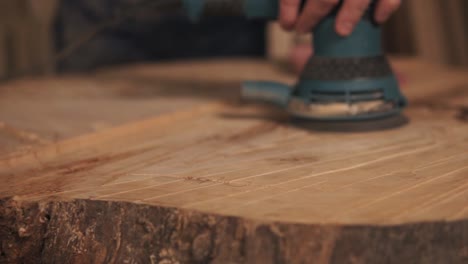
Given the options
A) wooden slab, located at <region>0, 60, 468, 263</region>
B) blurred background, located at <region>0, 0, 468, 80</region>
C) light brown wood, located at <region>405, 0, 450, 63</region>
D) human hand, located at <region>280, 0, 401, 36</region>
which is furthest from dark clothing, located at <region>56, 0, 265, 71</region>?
human hand, located at <region>280, 0, 401, 36</region>

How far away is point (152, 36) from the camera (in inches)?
98.8

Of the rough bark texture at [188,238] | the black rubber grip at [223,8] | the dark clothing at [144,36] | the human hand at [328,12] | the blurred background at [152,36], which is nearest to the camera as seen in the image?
the rough bark texture at [188,238]

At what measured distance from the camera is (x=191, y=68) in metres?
2.18

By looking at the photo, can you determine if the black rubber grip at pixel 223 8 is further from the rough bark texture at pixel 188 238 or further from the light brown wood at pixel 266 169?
the rough bark texture at pixel 188 238

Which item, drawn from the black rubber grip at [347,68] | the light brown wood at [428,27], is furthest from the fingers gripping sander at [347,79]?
the light brown wood at [428,27]

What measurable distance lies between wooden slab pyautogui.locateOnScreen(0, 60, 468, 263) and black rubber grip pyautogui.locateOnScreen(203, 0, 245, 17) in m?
0.22

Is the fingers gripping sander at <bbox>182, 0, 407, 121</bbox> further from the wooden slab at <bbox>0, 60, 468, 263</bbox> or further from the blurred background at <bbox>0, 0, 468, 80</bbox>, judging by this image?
the blurred background at <bbox>0, 0, 468, 80</bbox>

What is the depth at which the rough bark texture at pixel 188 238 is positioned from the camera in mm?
780

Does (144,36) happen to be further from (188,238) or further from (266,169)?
(188,238)

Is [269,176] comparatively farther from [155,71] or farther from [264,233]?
[155,71]

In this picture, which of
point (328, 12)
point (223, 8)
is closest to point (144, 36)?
point (223, 8)

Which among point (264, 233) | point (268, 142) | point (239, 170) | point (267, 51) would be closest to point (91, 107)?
point (268, 142)

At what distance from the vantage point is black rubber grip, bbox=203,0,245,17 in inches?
52.7

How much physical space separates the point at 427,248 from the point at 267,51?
5.95 ft
